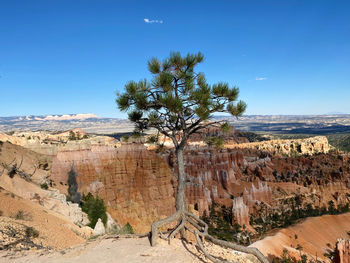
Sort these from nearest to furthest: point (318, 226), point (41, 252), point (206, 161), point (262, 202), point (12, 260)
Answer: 1. point (12, 260)
2. point (41, 252)
3. point (318, 226)
4. point (262, 202)
5. point (206, 161)

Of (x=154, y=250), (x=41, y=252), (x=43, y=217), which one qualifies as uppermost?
(x=154, y=250)

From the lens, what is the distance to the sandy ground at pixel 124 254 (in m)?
5.59

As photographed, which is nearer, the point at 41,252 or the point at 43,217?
the point at 41,252

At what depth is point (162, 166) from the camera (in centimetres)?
4653

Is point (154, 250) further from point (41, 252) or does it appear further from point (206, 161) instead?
point (206, 161)

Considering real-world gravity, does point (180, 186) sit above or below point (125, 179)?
above

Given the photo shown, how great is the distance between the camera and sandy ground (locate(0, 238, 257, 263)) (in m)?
5.59

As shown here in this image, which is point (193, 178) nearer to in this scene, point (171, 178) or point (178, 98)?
point (171, 178)

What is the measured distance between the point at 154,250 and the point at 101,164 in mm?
39220

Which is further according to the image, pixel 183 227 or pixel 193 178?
pixel 193 178

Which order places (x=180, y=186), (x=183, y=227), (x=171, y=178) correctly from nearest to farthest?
1. (x=183, y=227)
2. (x=180, y=186)
3. (x=171, y=178)

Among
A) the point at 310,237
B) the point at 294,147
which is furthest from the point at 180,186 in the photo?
the point at 294,147

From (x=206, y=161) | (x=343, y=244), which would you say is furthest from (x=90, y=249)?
(x=206, y=161)

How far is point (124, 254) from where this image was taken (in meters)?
5.83
